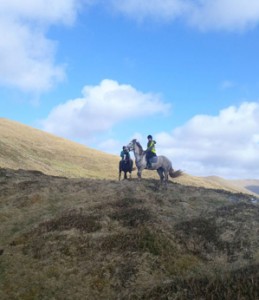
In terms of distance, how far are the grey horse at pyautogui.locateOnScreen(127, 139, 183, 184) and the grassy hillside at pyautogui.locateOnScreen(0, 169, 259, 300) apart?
575 cm

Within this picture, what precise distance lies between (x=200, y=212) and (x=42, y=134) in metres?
106

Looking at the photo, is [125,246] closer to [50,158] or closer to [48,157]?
[50,158]

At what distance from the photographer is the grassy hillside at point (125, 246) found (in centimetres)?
1320

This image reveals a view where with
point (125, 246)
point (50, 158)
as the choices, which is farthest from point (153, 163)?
point (50, 158)

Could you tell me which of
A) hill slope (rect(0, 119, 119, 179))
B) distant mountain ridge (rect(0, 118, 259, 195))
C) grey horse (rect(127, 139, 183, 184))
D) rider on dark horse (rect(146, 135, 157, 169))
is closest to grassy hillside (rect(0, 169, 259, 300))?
grey horse (rect(127, 139, 183, 184))

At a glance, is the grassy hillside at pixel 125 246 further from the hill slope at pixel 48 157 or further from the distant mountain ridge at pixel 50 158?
the hill slope at pixel 48 157

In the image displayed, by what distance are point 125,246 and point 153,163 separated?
1699 cm

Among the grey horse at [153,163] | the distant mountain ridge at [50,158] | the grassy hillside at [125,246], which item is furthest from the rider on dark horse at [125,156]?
the distant mountain ridge at [50,158]

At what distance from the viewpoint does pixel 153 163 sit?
34.3 metres

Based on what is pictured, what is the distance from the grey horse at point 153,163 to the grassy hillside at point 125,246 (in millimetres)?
5754

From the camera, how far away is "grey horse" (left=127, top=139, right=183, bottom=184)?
1342 inches

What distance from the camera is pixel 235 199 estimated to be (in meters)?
30.9

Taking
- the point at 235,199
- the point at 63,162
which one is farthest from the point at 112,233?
the point at 63,162

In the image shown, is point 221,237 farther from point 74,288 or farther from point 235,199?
point 235,199
